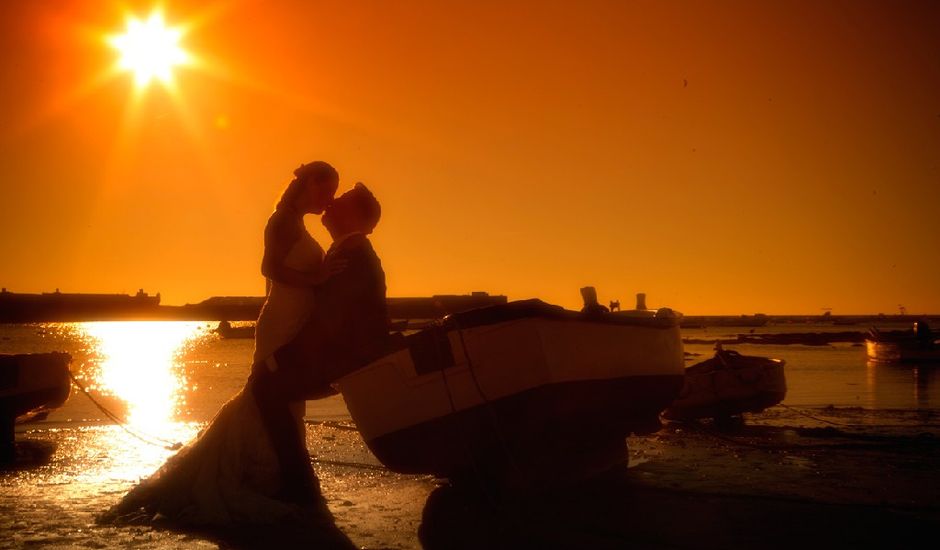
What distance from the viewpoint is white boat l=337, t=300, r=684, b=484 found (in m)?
6.10

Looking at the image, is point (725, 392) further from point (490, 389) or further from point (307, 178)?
point (307, 178)

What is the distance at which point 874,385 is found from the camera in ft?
85.4

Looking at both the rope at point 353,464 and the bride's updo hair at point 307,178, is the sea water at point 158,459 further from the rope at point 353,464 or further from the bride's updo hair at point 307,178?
the bride's updo hair at point 307,178

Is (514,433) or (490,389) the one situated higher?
(490,389)

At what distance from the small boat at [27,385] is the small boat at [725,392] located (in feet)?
28.4

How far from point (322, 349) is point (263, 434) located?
0.72 metres

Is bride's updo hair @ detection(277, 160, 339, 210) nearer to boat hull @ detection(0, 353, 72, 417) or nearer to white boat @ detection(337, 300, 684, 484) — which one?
white boat @ detection(337, 300, 684, 484)

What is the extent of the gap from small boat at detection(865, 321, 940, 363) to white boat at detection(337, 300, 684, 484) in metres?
37.0

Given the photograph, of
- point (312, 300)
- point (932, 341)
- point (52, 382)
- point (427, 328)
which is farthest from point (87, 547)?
point (932, 341)

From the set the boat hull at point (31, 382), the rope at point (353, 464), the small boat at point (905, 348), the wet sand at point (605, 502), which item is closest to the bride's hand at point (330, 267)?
the wet sand at point (605, 502)

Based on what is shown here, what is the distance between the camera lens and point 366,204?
6.40m

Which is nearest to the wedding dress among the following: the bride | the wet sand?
the bride

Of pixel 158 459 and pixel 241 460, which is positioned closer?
pixel 241 460

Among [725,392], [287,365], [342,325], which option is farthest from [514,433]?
[725,392]
